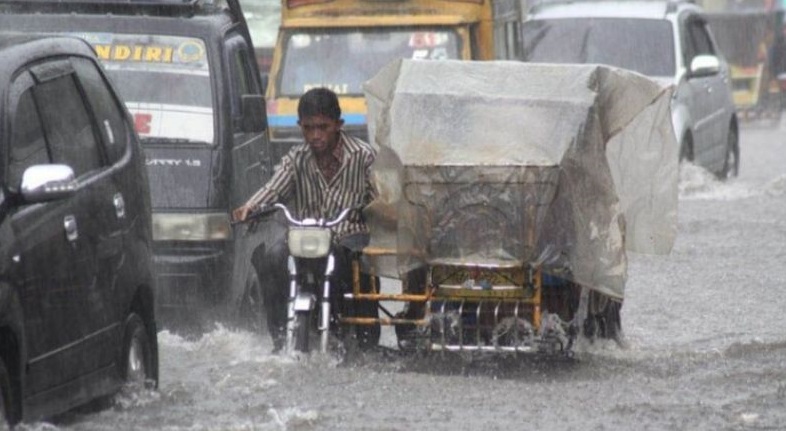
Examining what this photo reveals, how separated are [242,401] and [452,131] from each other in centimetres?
194

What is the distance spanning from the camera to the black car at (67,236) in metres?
7.33

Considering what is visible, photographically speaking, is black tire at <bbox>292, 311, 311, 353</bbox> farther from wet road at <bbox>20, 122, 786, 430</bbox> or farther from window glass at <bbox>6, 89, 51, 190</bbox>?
window glass at <bbox>6, 89, 51, 190</bbox>

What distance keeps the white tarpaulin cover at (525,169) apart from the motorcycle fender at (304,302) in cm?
39

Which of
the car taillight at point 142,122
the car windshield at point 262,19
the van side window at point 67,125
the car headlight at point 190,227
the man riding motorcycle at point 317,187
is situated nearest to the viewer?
the van side window at point 67,125

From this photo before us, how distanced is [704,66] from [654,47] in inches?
36.3

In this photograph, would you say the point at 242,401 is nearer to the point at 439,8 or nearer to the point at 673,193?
the point at 673,193

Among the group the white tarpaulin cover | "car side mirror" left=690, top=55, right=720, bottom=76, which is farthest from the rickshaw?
"car side mirror" left=690, top=55, right=720, bottom=76

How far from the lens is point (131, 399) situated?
8805 mm

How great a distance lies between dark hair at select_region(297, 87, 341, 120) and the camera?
1031 centimetres

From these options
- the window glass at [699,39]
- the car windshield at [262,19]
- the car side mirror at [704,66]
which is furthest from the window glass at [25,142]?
the car windshield at [262,19]

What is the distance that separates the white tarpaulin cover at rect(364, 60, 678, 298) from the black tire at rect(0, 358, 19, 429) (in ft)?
10.2

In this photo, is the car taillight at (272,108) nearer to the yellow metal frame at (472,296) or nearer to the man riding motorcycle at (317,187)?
the man riding motorcycle at (317,187)

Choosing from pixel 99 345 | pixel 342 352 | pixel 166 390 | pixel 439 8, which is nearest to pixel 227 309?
pixel 342 352

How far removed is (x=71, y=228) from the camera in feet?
26.1
